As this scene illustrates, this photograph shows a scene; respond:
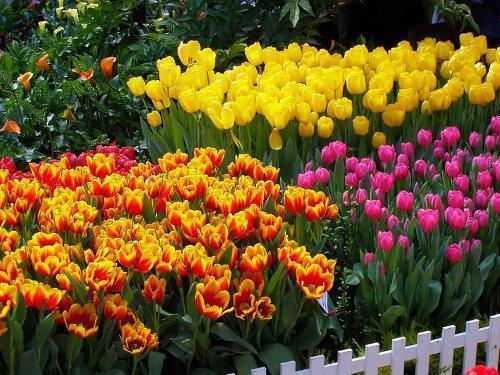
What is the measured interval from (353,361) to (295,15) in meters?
3.06

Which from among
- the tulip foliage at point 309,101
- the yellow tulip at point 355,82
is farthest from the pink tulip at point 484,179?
the yellow tulip at point 355,82

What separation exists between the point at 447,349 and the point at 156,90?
2021 mm

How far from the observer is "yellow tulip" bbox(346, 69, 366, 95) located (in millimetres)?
3967

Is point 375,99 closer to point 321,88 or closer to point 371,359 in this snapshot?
point 321,88

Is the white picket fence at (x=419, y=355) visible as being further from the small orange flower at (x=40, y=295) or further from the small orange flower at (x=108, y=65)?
the small orange flower at (x=108, y=65)

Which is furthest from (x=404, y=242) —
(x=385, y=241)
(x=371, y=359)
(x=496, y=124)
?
(x=496, y=124)

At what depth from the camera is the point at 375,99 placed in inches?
152

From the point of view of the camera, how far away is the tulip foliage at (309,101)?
3721mm

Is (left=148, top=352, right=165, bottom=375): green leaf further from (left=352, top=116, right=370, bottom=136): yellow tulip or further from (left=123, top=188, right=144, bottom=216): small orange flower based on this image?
(left=352, top=116, right=370, bottom=136): yellow tulip

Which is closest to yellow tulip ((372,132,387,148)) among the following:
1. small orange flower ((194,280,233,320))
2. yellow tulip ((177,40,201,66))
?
yellow tulip ((177,40,201,66))

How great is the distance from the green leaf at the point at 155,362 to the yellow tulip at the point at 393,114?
1.98m

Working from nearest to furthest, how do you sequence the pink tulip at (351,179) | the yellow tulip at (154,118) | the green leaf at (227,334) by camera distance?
the green leaf at (227,334)
the pink tulip at (351,179)
the yellow tulip at (154,118)

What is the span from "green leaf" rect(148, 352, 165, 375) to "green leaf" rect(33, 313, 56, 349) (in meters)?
0.27

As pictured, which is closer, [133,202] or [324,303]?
[324,303]
